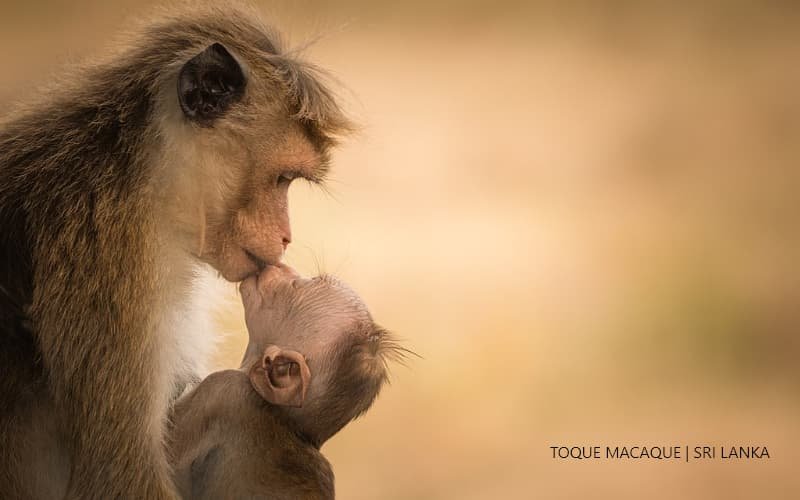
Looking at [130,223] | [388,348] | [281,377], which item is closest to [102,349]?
[130,223]

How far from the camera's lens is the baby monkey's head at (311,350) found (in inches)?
102

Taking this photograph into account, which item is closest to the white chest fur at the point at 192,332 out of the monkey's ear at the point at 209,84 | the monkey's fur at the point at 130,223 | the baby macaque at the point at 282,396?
the monkey's fur at the point at 130,223

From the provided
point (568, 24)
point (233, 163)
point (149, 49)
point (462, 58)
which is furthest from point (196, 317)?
point (568, 24)

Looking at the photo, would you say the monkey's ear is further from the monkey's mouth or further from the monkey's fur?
the monkey's mouth

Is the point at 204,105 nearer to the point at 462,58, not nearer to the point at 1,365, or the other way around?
the point at 1,365

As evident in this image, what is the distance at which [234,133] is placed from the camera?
257cm

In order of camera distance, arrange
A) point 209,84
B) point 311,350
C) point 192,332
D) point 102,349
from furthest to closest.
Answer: point 192,332
point 311,350
point 209,84
point 102,349

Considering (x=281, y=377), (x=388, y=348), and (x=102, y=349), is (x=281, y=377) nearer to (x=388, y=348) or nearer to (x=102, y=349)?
(x=388, y=348)

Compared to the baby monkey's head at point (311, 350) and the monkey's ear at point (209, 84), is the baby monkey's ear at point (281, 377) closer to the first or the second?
the baby monkey's head at point (311, 350)

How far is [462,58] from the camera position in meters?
5.30

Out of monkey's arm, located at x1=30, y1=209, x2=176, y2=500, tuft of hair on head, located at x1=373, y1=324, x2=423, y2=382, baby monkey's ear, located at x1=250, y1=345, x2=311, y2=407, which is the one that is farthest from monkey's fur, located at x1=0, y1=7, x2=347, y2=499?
tuft of hair on head, located at x1=373, y1=324, x2=423, y2=382

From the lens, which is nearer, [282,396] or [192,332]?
[282,396]

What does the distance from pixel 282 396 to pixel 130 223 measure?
51 centimetres

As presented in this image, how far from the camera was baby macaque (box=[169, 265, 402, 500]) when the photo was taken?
2502 millimetres
